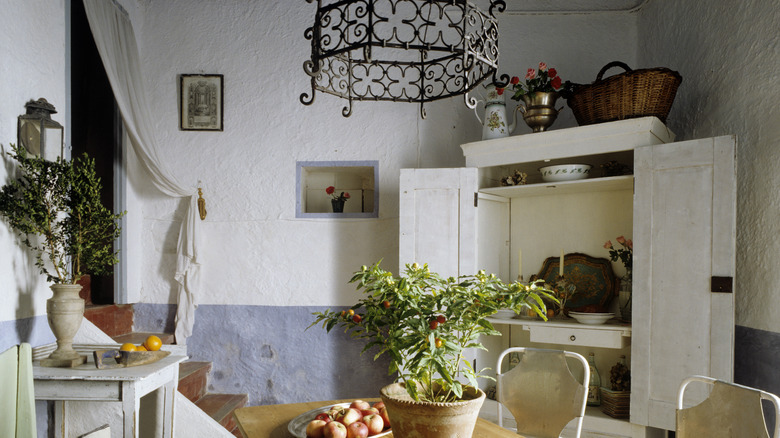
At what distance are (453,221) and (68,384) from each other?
88.3 inches

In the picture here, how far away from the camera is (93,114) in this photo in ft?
13.1

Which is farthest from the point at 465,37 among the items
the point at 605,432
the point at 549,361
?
the point at 605,432

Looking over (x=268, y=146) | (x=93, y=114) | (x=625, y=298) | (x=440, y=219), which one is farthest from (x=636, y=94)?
(x=93, y=114)

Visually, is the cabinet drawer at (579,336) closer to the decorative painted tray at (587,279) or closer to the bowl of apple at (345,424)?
the decorative painted tray at (587,279)

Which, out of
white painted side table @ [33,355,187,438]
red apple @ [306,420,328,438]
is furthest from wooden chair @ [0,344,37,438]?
red apple @ [306,420,328,438]

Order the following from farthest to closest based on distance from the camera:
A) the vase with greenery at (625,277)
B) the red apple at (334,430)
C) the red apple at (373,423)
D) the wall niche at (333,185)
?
the wall niche at (333,185) → the vase with greenery at (625,277) → the red apple at (373,423) → the red apple at (334,430)

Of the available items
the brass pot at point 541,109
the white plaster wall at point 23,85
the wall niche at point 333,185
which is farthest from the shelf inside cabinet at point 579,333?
the white plaster wall at point 23,85

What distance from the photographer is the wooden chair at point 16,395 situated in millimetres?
1783

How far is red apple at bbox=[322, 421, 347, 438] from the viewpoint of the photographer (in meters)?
1.54

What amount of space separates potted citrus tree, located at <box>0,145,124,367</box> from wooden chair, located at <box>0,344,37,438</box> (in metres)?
0.46

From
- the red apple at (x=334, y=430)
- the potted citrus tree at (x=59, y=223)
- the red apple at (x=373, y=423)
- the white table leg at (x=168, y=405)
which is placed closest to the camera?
the red apple at (x=334, y=430)

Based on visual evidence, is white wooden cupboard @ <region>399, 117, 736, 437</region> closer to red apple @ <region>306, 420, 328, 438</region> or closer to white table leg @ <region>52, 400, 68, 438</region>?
red apple @ <region>306, 420, 328, 438</region>

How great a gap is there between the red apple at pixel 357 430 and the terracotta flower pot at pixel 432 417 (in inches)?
9.3

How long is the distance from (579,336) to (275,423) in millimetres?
1955
